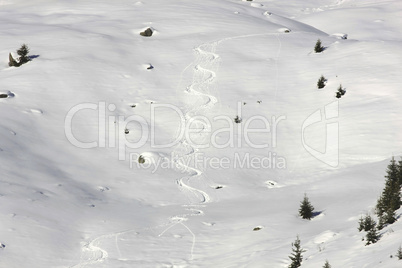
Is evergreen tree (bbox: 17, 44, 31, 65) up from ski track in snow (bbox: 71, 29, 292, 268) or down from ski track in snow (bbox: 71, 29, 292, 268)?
up

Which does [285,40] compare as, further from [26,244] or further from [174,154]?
[26,244]

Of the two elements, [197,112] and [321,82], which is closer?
[197,112]

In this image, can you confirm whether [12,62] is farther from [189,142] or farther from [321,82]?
[321,82]

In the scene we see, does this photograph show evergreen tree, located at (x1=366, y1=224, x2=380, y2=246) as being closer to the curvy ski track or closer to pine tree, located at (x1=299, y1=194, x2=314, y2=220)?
pine tree, located at (x1=299, y1=194, x2=314, y2=220)

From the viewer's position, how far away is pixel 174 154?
2144 cm

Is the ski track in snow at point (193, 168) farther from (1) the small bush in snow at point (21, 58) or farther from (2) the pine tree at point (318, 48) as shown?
(1) the small bush in snow at point (21, 58)

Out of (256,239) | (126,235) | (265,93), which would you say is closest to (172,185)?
(126,235)

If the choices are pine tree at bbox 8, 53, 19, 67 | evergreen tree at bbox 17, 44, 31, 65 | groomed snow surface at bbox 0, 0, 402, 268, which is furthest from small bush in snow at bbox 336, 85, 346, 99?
pine tree at bbox 8, 53, 19, 67

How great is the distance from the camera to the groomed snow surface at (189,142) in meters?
14.8

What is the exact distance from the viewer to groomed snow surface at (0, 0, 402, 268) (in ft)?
48.6

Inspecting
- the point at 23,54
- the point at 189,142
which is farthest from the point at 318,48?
the point at 23,54

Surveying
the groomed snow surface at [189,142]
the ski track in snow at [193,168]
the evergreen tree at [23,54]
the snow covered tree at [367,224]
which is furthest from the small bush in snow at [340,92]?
the evergreen tree at [23,54]

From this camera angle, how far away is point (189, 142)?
22.2 meters

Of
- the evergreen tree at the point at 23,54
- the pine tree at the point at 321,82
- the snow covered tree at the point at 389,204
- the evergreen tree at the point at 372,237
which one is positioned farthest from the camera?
the evergreen tree at the point at 23,54
